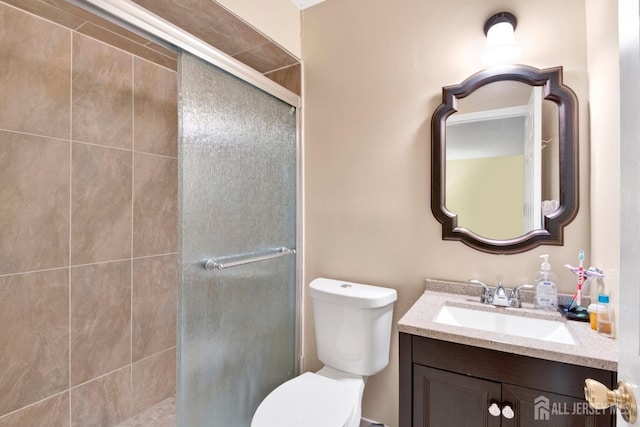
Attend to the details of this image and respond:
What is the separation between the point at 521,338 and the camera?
39.6 inches

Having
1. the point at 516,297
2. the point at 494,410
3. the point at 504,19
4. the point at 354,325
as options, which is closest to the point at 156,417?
the point at 354,325

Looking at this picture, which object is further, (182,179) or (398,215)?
(398,215)

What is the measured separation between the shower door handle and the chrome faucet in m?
1.01

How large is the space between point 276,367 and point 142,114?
1.71 metres

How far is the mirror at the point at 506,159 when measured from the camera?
1311 mm

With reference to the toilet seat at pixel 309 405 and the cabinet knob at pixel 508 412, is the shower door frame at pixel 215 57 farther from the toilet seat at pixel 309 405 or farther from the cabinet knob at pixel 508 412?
the cabinet knob at pixel 508 412

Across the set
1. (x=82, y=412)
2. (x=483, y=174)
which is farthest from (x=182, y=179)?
(x=82, y=412)

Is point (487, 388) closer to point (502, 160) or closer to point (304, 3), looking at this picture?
point (502, 160)

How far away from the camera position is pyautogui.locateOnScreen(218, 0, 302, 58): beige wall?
1503 millimetres

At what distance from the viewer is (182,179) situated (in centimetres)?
119

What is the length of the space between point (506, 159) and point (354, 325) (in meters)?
1.03

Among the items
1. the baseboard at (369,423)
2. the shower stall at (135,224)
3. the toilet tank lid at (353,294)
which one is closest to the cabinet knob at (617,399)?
the toilet tank lid at (353,294)

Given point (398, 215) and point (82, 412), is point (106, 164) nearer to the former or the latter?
point (82, 412)

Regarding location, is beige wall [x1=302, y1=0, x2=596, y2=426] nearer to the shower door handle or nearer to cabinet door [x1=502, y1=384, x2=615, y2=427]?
the shower door handle
